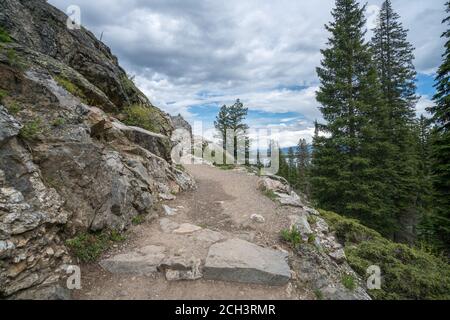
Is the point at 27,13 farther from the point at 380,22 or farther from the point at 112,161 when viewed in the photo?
the point at 380,22

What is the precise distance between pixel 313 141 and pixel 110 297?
14.6 metres

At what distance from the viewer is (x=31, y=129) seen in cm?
524

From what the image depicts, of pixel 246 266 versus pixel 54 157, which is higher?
pixel 54 157

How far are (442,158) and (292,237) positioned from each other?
1062cm

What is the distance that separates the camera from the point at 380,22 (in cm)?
2100

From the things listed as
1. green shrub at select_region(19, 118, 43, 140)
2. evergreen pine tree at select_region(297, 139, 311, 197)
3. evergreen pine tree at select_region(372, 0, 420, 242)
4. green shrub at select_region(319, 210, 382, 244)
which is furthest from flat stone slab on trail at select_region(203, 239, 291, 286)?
evergreen pine tree at select_region(297, 139, 311, 197)

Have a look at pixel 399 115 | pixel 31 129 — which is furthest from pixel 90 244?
pixel 399 115

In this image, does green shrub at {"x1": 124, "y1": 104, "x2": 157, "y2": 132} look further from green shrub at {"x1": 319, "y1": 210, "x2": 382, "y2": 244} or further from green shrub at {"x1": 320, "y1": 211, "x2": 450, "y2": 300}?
green shrub at {"x1": 320, "y1": 211, "x2": 450, "y2": 300}

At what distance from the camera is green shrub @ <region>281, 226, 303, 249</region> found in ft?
19.5

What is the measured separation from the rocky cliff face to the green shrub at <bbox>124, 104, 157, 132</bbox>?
0.42 m

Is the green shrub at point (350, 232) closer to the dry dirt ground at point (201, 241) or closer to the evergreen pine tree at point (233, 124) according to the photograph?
the dry dirt ground at point (201, 241)

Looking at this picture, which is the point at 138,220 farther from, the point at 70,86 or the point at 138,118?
the point at 138,118

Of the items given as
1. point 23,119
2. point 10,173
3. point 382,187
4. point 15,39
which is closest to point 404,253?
point 382,187

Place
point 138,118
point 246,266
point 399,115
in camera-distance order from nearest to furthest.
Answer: point 246,266 → point 138,118 → point 399,115
